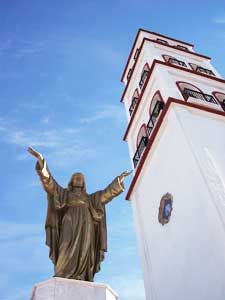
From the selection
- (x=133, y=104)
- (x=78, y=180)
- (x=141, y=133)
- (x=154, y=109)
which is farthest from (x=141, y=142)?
(x=78, y=180)

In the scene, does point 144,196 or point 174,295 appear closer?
point 174,295

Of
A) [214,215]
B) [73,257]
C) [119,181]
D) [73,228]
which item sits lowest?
[73,257]

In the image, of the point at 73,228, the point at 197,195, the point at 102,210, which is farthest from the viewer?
the point at 197,195

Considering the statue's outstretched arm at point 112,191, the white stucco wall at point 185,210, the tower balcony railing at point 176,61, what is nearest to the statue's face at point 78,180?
the statue's outstretched arm at point 112,191

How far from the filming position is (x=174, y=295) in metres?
8.01

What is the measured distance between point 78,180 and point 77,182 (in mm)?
40

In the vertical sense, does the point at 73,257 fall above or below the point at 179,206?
below

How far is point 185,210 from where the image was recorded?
8.32m

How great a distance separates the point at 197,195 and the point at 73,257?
166 inches

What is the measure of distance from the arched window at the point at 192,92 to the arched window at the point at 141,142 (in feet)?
6.77

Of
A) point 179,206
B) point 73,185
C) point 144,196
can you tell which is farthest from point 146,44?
point 73,185

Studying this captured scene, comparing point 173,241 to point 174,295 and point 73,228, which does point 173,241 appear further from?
point 73,228

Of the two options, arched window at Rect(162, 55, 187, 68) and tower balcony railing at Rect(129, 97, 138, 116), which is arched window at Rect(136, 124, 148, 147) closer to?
tower balcony railing at Rect(129, 97, 138, 116)

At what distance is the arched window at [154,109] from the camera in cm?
1200
